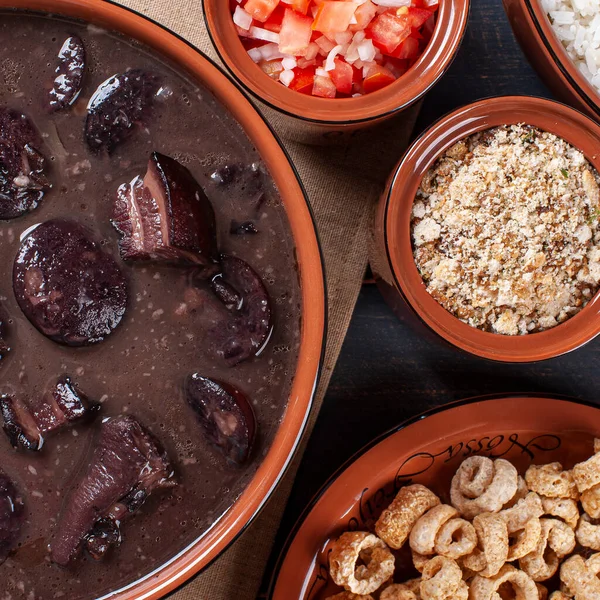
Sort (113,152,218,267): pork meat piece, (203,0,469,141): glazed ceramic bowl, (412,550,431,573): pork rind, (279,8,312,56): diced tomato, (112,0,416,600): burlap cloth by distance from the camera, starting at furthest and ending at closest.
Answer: (112,0,416,600): burlap cloth, (412,550,431,573): pork rind, (279,8,312,56): diced tomato, (203,0,469,141): glazed ceramic bowl, (113,152,218,267): pork meat piece

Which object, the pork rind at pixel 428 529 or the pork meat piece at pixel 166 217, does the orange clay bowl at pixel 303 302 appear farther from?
the pork rind at pixel 428 529

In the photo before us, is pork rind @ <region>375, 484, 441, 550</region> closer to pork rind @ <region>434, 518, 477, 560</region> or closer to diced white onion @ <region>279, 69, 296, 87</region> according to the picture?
pork rind @ <region>434, 518, 477, 560</region>

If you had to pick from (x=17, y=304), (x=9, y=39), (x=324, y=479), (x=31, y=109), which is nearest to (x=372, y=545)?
(x=324, y=479)

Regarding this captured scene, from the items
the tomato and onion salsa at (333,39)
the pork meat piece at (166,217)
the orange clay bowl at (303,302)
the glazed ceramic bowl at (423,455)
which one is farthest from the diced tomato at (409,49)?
the glazed ceramic bowl at (423,455)

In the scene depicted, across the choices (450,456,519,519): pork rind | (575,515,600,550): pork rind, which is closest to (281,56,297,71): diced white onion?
(450,456,519,519): pork rind

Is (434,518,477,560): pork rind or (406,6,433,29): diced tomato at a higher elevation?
(406,6,433,29): diced tomato

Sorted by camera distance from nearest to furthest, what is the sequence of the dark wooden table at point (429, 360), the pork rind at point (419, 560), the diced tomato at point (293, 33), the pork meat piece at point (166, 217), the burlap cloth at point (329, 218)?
the pork meat piece at point (166, 217) < the diced tomato at point (293, 33) < the pork rind at point (419, 560) < the burlap cloth at point (329, 218) < the dark wooden table at point (429, 360)

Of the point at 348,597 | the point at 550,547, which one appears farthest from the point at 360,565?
the point at 550,547

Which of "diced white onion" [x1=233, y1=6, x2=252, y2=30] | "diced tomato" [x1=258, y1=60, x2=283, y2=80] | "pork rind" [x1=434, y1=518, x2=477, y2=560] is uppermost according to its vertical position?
"diced white onion" [x1=233, y1=6, x2=252, y2=30]
